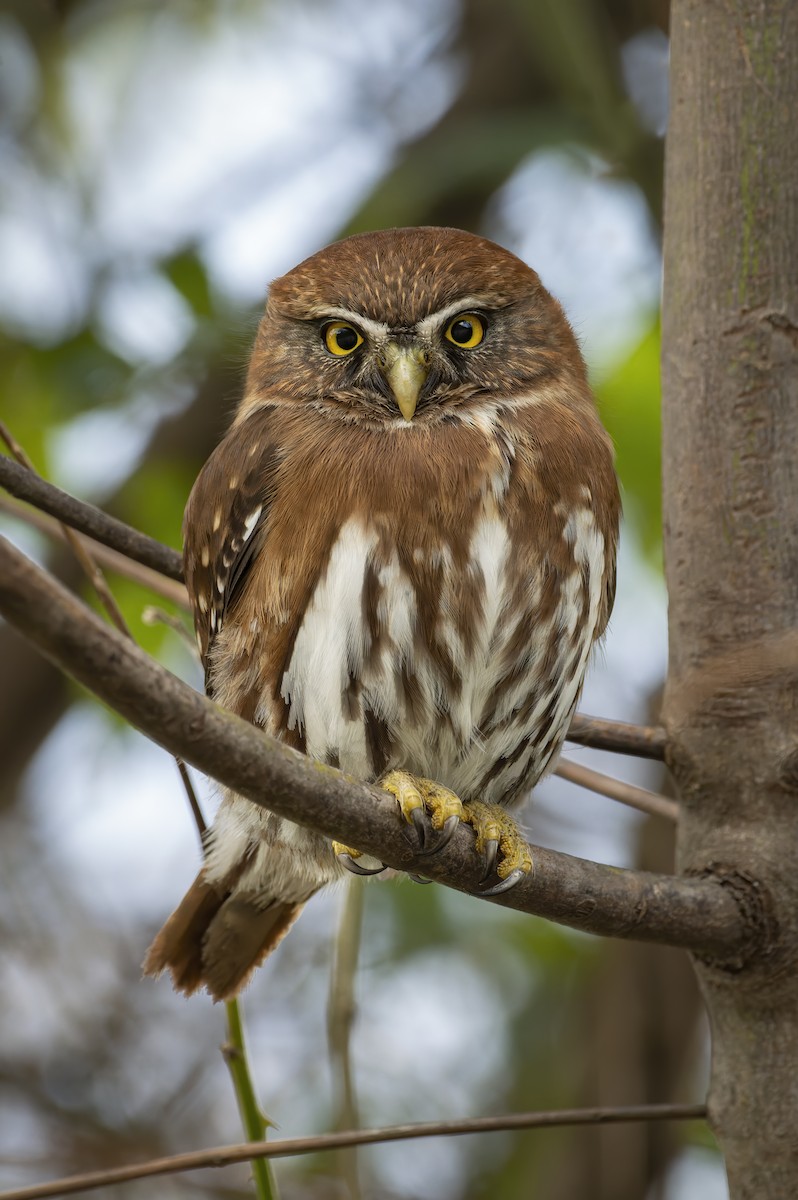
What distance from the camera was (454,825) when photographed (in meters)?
2.49

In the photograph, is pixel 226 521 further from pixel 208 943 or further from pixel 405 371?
pixel 208 943

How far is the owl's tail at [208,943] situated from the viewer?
3482 mm

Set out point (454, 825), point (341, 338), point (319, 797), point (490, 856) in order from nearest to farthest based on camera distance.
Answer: point (319, 797), point (454, 825), point (490, 856), point (341, 338)

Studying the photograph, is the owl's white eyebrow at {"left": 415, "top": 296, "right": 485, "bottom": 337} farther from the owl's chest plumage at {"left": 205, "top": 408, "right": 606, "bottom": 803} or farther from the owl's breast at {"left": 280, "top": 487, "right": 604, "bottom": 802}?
the owl's breast at {"left": 280, "top": 487, "right": 604, "bottom": 802}

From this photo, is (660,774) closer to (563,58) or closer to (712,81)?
(563,58)

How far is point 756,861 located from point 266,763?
1207 mm

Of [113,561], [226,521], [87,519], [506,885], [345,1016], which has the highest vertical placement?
[226,521]

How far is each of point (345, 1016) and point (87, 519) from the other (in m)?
1.25

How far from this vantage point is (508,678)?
10.1 feet

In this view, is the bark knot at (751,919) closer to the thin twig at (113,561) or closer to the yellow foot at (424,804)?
the yellow foot at (424,804)

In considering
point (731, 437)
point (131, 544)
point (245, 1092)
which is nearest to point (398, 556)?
point (131, 544)

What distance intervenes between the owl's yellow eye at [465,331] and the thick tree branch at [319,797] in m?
1.28

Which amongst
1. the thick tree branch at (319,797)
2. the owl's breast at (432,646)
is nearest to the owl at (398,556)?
the owl's breast at (432,646)

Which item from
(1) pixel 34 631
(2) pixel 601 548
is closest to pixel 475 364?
(2) pixel 601 548
